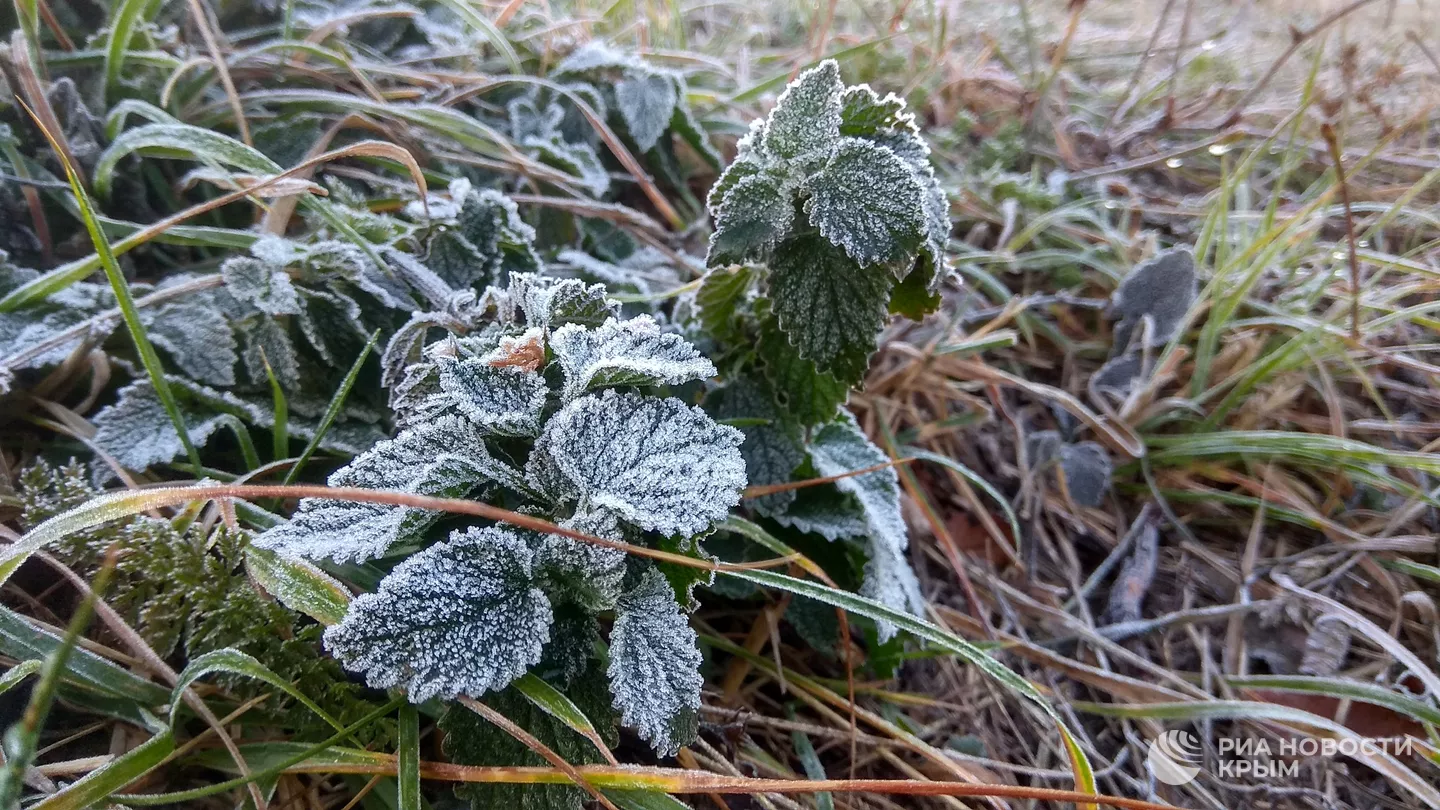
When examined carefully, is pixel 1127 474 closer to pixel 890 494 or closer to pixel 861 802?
pixel 890 494

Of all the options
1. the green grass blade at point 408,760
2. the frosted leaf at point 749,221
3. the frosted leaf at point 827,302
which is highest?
the frosted leaf at point 749,221

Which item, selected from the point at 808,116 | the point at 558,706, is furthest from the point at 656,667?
the point at 808,116

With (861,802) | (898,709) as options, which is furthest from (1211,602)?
(861,802)

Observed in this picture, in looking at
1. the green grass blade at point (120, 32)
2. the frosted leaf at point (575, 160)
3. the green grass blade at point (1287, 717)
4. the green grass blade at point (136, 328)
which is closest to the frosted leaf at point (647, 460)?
the green grass blade at point (136, 328)

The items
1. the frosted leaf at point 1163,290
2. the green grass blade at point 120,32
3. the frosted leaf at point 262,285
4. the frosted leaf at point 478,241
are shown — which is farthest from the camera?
the frosted leaf at point 1163,290

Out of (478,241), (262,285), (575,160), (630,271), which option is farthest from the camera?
(575,160)

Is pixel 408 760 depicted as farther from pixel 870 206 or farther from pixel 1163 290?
pixel 1163 290

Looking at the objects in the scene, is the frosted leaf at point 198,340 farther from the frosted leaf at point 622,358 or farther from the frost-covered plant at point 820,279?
the frost-covered plant at point 820,279
